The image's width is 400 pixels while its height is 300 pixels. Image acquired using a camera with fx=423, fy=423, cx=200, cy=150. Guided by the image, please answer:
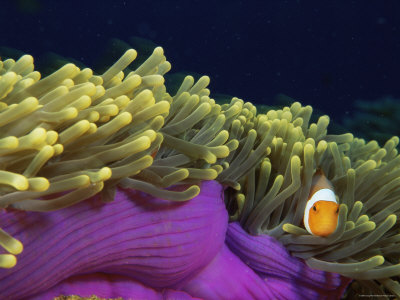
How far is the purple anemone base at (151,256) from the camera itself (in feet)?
2.62

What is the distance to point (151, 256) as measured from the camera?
0.94 m

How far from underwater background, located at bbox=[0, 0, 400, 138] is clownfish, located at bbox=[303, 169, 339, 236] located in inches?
600

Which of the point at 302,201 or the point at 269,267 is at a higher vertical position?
the point at 302,201

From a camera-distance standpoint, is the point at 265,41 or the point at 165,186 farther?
the point at 265,41

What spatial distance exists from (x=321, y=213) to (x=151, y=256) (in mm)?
454

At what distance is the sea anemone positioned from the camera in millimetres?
773

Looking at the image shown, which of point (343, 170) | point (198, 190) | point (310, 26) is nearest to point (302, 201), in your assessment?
point (343, 170)

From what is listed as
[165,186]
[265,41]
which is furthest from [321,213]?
[265,41]

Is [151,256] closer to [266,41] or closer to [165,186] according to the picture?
[165,186]

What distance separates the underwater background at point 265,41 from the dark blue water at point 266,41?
1.7 inches

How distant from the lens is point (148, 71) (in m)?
1.08

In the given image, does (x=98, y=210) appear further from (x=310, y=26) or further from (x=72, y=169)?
(x=310, y=26)

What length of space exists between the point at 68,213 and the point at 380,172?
95 cm

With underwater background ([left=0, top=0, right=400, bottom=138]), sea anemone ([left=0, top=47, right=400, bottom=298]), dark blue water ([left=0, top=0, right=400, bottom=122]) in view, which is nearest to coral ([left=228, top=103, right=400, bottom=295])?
sea anemone ([left=0, top=47, right=400, bottom=298])
